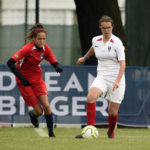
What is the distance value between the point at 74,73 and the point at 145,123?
178 cm

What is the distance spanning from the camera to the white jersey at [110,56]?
29.1 ft

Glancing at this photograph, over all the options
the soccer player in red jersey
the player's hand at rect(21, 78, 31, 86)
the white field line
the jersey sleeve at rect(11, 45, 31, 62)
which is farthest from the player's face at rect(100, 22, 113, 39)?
the white field line

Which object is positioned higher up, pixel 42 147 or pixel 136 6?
pixel 136 6

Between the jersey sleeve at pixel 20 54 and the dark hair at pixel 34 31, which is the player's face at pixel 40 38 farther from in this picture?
the jersey sleeve at pixel 20 54

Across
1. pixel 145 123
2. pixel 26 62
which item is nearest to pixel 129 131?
pixel 145 123

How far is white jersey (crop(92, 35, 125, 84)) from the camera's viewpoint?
29.1ft

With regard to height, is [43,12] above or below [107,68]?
above

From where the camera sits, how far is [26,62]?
926cm

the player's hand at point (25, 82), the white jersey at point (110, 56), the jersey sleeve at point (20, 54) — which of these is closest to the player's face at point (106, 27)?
the white jersey at point (110, 56)

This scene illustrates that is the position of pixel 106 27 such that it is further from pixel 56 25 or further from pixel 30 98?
pixel 56 25

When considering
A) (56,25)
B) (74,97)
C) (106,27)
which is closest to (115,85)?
(106,27)

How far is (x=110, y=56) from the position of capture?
8.88 m

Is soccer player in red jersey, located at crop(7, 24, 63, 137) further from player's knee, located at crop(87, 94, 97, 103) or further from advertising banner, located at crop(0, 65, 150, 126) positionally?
advertising banner, located at crop(0, 65, 150, 126)

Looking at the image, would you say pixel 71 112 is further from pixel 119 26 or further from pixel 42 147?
pixel 42 147
